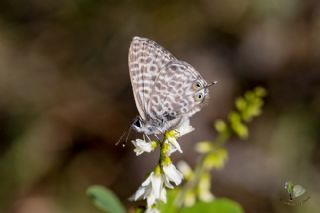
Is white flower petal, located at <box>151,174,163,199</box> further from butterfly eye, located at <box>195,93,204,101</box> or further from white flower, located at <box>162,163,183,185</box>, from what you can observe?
butterfly eye, located at <box>195,93,204,101</box>

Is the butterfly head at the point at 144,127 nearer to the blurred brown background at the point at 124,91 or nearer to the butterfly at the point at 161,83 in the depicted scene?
the butterfly at the point at 161,83

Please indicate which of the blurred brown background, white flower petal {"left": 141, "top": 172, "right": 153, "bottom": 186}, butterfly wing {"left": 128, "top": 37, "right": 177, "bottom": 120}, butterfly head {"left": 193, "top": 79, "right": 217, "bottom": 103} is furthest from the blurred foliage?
the blurred brown background

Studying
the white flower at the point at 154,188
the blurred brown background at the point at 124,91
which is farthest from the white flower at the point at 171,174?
the blurred brown background at the point at 124,91

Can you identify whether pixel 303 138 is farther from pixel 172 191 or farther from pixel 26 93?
pixel 172 191

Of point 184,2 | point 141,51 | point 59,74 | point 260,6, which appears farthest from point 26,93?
point 141,51

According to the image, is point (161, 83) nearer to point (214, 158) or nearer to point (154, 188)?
point (214, 158)

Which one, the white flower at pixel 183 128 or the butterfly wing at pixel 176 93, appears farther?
the butterfly wing at pixel 176 93

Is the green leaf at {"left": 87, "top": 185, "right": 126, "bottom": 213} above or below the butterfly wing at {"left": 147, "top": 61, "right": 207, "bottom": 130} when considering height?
below
